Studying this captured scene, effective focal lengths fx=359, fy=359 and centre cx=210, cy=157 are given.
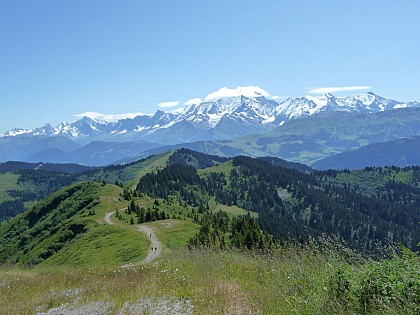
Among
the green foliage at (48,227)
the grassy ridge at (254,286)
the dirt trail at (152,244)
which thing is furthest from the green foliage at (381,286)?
the green foliage at (48,227)

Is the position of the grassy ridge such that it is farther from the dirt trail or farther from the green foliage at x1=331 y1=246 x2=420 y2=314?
the dirt trail

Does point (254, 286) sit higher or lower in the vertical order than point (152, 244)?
higher

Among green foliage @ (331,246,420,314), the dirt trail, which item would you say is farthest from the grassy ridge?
the dirt trail

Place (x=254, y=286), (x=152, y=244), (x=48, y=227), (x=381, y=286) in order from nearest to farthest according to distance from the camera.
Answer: (x=381, y=286), (x=254, y=286), (x=152, y=244), (x=48, y=227)

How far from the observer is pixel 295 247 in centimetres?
1564

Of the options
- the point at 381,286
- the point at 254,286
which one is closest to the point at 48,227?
the point at 254,286

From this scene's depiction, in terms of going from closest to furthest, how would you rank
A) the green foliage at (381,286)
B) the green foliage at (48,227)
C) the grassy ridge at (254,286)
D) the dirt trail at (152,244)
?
the green foliage at (381,286)
the grassy ridge at (254,286)
the dirt trail at (152,244)
the green foliage at (48,227)

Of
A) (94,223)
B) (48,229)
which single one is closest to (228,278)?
(94,223)

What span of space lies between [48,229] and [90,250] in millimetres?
66107

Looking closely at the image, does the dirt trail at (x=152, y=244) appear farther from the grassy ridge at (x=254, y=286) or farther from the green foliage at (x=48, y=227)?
the grassy ridge at (x=254, y=286)

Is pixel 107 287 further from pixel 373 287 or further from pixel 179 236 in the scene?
pixel 179 236

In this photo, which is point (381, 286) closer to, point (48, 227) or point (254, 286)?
point (254, 286)

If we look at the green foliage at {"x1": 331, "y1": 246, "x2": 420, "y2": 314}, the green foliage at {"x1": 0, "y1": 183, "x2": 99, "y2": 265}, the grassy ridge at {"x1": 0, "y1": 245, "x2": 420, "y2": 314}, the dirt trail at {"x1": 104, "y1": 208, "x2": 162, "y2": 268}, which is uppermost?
the green foliage at {"x1": 331, "y1": 246, "x2": 420, "y2": 314}

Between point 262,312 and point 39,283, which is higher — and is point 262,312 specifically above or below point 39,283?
above
